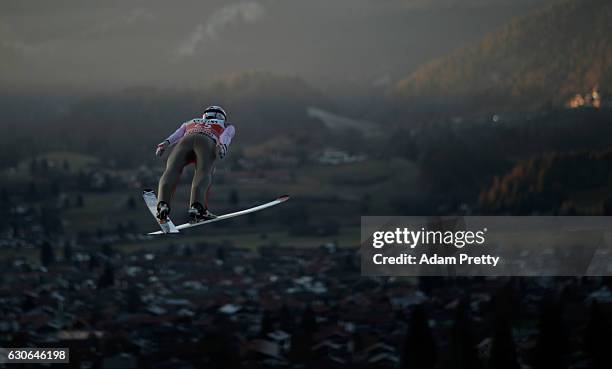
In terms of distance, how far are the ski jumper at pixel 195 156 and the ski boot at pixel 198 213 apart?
3.0 inches

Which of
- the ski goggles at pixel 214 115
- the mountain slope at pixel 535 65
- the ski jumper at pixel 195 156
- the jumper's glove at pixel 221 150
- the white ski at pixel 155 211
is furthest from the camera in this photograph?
the mountain slope at pixel 535 65

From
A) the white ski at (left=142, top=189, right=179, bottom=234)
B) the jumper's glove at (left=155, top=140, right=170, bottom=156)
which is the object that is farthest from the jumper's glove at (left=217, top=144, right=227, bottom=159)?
the white ski at (left=142, top=189, right=179, bottom=234)

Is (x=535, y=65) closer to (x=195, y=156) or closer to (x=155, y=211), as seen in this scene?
(x=155, y=211)

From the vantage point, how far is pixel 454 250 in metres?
78.6

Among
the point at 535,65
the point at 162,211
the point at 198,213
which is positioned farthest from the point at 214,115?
the point at 535,65

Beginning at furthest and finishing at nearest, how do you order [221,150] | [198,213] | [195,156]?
[198,213], [195,156], [221,150]

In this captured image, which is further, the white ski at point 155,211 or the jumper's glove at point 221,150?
the white ski at point 155,211

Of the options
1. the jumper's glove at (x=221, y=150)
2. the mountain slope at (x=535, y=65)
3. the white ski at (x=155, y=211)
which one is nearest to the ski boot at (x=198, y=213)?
the white ski at (x=155, y=211)

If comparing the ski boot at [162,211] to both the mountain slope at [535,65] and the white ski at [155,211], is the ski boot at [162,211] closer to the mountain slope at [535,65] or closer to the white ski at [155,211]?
the white ski at [155,211]

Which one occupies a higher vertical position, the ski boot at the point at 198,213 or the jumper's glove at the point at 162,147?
the jumper's glove at the point at 162,147

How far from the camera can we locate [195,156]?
19.4 meters

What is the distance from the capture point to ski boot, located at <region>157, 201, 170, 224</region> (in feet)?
63.3

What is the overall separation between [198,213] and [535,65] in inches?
5783

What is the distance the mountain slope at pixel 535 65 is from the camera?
142m
